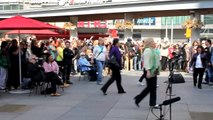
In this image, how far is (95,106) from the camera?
11.2 m

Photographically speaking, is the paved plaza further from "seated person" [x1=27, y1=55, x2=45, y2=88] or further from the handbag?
the handbag

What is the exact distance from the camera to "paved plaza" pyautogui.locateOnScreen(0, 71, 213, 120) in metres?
9.88

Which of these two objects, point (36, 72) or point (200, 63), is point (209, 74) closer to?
point (200, 63)

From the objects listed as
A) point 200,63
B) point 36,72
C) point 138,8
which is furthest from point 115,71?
point 138,8

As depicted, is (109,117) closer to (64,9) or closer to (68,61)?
(68,61)

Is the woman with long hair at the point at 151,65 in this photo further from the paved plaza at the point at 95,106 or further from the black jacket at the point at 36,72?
the black jacket at the point at 36,72

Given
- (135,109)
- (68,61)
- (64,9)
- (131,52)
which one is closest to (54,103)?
(135,109)

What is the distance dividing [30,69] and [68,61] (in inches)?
129

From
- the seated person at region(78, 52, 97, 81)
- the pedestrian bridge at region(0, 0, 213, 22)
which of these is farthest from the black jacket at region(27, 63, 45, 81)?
the pedestrian bridge at region(0, 0, 213, 22)

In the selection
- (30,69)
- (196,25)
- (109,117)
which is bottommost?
(109,117)

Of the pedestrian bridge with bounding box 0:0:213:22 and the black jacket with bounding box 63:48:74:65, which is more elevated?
the pedestrian bridge with bounding box 0:0:213:22

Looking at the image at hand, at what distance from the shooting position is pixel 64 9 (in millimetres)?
41000

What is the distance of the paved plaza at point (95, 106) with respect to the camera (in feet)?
32.4

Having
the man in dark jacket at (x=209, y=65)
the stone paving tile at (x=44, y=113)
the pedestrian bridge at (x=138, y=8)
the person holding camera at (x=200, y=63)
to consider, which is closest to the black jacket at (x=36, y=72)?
the stone paving tile at (x=44, y=113)
